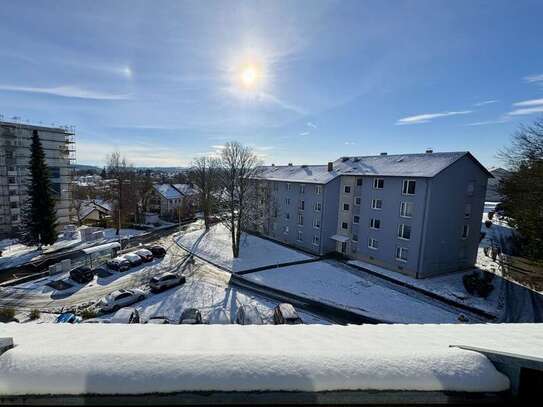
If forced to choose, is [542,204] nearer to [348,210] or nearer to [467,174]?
[467,174]

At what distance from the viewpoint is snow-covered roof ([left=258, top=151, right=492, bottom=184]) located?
75.5ft

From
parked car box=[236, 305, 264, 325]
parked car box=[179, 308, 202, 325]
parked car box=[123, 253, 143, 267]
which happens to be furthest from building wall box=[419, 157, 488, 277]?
parked car box=[123, 253, 143, 267]

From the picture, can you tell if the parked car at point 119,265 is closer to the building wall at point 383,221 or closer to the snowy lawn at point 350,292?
the snowy lawn at point 350,292

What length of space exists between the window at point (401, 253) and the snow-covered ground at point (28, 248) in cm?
3367

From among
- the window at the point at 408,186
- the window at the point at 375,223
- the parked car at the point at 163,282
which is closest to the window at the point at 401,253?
the window at the point at 375,223

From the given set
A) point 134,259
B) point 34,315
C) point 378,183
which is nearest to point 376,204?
point 378,183

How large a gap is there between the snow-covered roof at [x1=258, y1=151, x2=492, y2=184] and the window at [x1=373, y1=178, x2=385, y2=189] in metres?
0.76

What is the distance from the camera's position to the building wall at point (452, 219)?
22.7m

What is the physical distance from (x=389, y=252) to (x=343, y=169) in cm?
1096

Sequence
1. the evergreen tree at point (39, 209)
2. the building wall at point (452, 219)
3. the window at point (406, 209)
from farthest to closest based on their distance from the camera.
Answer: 1. the evergreen tree at point (39, 209)
2. the window at point (406, 209)
3. the building wall at point (452, 219)

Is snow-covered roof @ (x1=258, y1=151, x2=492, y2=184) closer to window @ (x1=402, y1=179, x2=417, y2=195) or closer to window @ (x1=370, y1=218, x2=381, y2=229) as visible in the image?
window @ (x1=402, y1=179, x2=417, y2=195)

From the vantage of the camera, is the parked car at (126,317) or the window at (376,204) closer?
the parked car at (126,317)

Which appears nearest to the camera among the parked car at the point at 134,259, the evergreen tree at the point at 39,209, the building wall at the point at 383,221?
the building wall at the point at 383,221

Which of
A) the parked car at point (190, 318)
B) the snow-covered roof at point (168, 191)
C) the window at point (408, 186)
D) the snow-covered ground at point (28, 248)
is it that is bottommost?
the snow-covered ground at point (28, 248)
